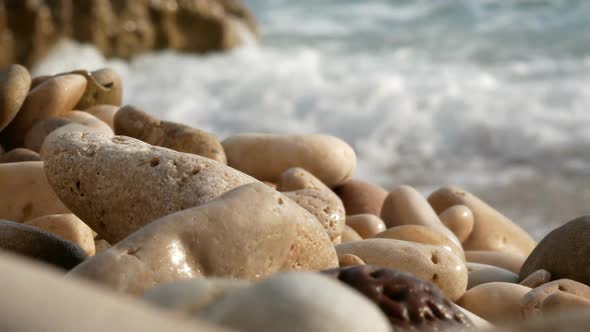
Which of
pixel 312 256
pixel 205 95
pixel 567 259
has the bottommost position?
pixel 205 95

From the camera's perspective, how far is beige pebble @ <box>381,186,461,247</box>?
4.35 m

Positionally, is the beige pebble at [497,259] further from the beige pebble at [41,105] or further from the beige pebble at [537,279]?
the beige pebble at [41,105]

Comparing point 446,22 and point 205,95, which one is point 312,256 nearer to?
point 205,95

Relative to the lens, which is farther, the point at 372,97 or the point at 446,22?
the point at 446,22

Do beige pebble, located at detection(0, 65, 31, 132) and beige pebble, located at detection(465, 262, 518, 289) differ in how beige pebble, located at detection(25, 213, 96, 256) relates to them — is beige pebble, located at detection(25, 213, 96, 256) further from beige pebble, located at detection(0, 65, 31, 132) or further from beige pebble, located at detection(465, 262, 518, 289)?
beige pebble, located at detection(465, 262, 518, 289)

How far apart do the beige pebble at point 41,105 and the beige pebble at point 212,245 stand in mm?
2030

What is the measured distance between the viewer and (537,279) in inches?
133

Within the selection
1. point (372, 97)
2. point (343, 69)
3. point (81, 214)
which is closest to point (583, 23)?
point (343, 69)

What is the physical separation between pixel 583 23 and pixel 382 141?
5.89 meters

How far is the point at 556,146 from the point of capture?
8289 millimetres

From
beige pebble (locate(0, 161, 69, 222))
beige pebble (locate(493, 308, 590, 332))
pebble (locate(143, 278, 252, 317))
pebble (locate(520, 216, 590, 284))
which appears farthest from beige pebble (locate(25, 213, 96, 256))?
beige pebble (locate(493, 308, 590, 332))

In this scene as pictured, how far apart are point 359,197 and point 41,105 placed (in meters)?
1.59

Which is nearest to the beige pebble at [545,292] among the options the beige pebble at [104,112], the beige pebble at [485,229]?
the beige pebble at [485,229]

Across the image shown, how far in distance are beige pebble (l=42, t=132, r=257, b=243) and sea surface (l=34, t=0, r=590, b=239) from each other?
3769 mm
